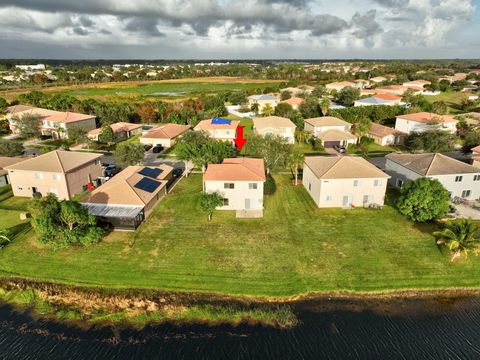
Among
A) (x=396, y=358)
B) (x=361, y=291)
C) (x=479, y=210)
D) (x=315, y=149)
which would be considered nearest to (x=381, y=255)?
(x=361, y=291)

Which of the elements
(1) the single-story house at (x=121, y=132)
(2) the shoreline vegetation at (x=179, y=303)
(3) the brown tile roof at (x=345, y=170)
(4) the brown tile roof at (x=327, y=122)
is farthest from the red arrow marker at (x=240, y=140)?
(2) the shoreline vegetation at (x=179, y=303)

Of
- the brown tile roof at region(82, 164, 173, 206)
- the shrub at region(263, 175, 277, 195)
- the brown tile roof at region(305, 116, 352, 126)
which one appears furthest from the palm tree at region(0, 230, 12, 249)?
the brown tile roof at region(305, 116, 352, 126)

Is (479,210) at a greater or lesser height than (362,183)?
lesser

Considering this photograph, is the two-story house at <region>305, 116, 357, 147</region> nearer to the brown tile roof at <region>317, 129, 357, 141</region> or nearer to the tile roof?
the brown tile roof at <region>317, 129, 357, 141</region>

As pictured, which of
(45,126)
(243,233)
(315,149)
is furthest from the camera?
(45,126)

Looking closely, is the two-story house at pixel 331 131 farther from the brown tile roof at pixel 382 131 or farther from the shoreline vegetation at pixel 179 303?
the shoreline vegetation at pixel 179 303

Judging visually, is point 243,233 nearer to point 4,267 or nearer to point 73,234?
point 73,234

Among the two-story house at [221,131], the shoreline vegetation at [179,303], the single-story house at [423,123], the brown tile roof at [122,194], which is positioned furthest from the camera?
the two-story house at [221,131]
